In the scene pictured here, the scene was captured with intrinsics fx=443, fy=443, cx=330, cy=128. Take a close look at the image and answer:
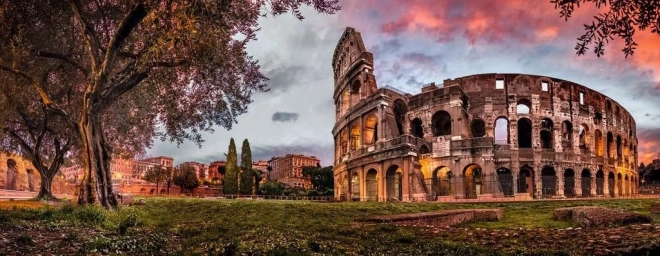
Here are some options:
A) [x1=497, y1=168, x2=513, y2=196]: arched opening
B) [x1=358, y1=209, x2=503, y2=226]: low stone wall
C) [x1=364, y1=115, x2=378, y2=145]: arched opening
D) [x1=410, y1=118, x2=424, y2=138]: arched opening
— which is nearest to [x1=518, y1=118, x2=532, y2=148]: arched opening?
[x1=497, y1=168, x2=513, y2=196]: arched opening

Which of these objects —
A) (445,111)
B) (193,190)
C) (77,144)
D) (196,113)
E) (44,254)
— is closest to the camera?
(44,254)

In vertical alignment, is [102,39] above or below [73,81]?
above

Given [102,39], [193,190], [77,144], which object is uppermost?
[102,39]

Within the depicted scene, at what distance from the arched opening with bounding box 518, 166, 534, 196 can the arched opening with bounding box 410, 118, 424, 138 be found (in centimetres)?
1208

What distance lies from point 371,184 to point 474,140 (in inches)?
473

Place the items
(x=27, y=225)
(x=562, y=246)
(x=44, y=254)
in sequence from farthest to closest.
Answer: (x=27, y=225) → (x=562, y=246) → (x=44, y=254)

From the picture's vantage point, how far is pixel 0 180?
4450 cm

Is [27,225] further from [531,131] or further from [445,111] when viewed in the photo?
[531,131]

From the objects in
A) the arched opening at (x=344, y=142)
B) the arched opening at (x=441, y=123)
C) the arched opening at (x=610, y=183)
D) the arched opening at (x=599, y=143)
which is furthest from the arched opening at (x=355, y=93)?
the arched opening at (x=610, y=183)

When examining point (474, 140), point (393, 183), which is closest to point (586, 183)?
point (474, 140)

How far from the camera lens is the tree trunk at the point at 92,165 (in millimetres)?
14992

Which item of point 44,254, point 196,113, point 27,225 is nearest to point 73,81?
point 196,113

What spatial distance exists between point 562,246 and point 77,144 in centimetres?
2734

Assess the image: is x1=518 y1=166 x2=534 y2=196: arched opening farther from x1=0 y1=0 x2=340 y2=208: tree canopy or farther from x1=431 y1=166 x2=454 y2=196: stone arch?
x1=0 y1=0 x2=340 y2=208: tree canopy
